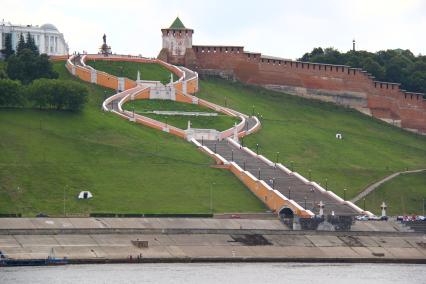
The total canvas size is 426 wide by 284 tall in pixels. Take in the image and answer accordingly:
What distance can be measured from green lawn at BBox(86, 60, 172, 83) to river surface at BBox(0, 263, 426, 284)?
51122 mm

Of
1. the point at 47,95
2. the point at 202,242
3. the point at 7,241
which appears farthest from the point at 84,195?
the point at 47,95

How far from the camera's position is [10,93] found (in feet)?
450

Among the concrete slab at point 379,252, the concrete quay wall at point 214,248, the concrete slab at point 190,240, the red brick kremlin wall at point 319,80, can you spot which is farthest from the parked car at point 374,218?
the red brick kremlin wall at point 319,80

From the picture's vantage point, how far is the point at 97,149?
131000 millimetres

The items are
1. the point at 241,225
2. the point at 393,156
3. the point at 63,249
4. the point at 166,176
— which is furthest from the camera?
the point at 393,156

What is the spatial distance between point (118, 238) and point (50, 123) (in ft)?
89.0

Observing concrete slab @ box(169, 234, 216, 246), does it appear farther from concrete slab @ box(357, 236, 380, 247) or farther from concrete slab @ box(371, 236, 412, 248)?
concrete slab @ box(371, 236, 412, 248)

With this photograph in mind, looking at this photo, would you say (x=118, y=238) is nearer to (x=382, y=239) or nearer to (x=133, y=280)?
(x=133, y=280)

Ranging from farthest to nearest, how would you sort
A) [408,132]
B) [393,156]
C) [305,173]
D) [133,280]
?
[408,132], [393,156], [305,173], [133,280]

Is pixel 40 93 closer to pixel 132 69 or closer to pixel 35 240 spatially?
pixel 132 69

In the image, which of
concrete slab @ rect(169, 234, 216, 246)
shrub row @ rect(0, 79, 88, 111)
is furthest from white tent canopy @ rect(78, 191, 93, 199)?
shrub row @ rect(0, 79, 88, 111)

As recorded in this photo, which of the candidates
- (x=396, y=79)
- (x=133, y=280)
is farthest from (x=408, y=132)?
(x=133, y=280)

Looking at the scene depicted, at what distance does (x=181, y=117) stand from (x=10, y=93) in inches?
683

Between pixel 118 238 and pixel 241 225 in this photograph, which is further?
pixel 241 225
